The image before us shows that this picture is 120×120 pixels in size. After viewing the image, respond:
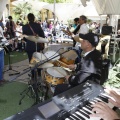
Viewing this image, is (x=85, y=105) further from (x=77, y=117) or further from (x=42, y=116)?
(x=42, y=116)

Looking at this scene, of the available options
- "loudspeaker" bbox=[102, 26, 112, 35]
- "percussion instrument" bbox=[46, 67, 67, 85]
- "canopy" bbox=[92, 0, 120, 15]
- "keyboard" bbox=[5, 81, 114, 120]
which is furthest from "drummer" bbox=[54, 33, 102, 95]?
"loudspeaker" bbox=[102, 26, 112, 35]

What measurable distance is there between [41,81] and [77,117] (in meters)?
3.02

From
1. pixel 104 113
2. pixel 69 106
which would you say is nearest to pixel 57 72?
pixel 69 106

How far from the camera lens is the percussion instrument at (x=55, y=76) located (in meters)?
4.04

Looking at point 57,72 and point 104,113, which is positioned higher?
point 104,113

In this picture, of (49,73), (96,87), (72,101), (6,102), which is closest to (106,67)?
(49,73)

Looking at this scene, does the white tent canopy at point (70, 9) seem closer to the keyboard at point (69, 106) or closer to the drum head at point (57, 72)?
the drum head at point (57, 72)

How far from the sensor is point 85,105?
1.89 m

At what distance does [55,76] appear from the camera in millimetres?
4012

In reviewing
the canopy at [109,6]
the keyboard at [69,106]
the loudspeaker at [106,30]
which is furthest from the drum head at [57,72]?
the loudspeaker at [106,30]

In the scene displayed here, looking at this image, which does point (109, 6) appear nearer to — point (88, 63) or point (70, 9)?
point (88, 63)

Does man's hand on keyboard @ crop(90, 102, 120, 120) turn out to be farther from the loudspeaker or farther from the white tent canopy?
the white tent canopy

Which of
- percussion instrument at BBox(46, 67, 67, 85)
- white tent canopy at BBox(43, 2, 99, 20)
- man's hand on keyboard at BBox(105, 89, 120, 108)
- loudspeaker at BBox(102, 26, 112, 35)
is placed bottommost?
percussion instrument at BBox(46, 67, 67, 85)

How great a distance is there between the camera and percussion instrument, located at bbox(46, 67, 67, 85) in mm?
4039
